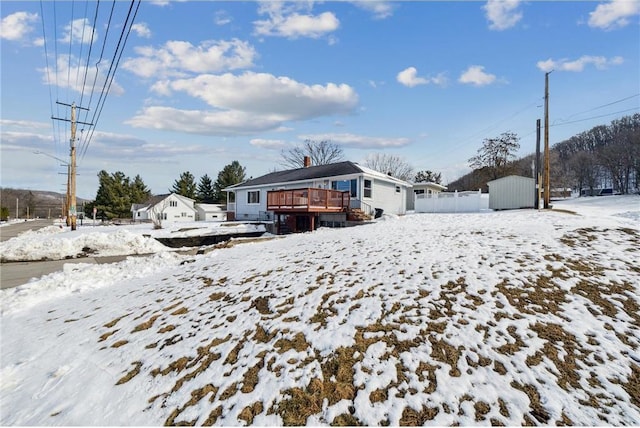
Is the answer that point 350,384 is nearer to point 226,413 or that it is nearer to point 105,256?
point 226,413

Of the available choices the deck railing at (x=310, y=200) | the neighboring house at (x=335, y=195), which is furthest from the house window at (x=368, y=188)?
the deck railing at (x=310, y=200)

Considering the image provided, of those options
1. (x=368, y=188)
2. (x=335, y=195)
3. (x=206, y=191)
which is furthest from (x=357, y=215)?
(x=206, y=191)

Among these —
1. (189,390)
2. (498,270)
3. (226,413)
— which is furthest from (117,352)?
(498,270)

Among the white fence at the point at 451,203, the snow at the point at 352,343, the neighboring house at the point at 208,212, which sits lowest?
the snow at the point at 352,343

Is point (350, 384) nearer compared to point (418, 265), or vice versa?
point (350, 384)

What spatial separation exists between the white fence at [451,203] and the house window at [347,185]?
5948 mm

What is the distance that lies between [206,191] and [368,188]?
4886 cm

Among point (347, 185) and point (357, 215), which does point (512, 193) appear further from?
point (347, 185)

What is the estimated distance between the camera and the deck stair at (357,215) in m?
→ 18.7

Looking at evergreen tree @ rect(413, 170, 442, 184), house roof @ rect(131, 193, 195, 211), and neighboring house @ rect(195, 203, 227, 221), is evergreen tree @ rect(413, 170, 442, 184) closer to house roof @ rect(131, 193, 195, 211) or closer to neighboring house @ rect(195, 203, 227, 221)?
neighboring house @ rect(195, 203, 227, 221)

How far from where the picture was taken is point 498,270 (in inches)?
256

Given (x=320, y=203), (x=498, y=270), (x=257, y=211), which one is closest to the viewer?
(x=498, y=270)

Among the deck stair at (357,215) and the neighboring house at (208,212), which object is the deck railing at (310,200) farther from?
the neighboring house at (208,212)

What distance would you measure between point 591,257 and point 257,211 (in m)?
24.2
